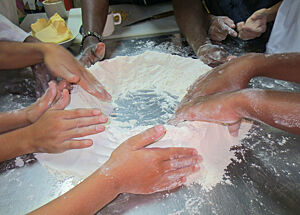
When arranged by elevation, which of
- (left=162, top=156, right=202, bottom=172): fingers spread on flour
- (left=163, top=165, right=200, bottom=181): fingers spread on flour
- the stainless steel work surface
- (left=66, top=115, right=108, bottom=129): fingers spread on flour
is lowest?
the stainless steel work surface

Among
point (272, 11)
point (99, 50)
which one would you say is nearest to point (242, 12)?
point (272, 11)

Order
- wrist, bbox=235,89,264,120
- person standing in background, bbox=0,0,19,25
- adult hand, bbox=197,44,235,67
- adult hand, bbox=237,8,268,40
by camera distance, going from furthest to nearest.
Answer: person standing in background, bbox=0,0,19,25 < adult hand, bbox=237,8,268,40 < adult hand, bbox=197,44,235,67 < wrist, bbox=235,89,264,120

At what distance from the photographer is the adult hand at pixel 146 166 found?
26.3 inches

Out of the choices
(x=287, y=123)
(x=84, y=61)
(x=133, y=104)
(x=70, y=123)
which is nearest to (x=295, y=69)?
(x=287, y=123)

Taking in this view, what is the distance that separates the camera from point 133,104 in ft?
3.43

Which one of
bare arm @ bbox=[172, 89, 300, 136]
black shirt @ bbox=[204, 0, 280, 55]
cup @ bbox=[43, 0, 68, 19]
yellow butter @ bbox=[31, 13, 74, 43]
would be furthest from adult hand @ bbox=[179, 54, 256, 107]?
cup @ bbox=[43, 0, 68, 19]

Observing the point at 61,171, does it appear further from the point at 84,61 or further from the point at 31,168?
the point at 84,61

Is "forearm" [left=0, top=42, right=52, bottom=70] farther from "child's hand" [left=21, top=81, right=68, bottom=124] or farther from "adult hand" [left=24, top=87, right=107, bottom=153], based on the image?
"adult hand" [left=24, top=87, right=107, bottom=153]

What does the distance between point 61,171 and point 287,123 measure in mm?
690

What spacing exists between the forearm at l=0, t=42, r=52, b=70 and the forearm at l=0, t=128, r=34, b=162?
19.2 inches

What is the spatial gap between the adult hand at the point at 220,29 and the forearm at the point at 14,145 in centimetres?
114

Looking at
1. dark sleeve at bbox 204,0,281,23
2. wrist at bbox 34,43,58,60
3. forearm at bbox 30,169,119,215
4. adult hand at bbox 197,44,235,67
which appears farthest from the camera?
dark sleeve at bbox 204,0,281,23

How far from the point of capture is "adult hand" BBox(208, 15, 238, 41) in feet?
4.66

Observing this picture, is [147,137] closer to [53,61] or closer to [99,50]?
[53,61]
